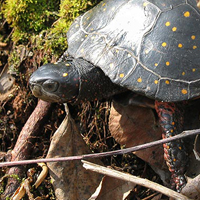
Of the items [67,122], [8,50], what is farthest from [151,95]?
[8,50]

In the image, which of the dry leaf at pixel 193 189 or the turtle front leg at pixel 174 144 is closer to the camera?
the dry leaf at pixel 193 189

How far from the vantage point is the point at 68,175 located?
2.74 meters

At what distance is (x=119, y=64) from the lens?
8.77ft

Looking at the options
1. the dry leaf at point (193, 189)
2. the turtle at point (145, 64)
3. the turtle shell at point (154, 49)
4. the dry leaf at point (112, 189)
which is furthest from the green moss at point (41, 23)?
the dry leaf at point (193, 189)

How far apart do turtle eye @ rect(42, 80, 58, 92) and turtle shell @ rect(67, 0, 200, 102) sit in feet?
→ 1.17

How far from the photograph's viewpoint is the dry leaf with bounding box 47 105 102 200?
8.87ft

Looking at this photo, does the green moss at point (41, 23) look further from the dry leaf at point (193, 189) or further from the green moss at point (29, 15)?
the dry leaf at point (193, 189)

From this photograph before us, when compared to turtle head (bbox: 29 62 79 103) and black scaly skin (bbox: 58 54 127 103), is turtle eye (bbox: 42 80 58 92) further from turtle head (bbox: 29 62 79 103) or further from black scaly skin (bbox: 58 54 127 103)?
black scaly skin (bbox: 58 54 127 103)

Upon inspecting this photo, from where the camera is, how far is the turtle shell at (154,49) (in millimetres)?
2609

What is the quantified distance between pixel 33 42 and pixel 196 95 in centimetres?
184

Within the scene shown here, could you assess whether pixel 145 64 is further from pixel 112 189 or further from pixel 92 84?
pixel 112 189

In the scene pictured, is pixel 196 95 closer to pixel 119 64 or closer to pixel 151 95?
pixel 151 95

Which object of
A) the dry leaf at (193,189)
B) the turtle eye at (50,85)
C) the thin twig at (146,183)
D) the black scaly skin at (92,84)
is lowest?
the dry leaf at (193,189)

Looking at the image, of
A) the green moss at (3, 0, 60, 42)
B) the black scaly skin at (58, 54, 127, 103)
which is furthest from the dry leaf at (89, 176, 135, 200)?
the green moss at (3, 0, 60, 42)
